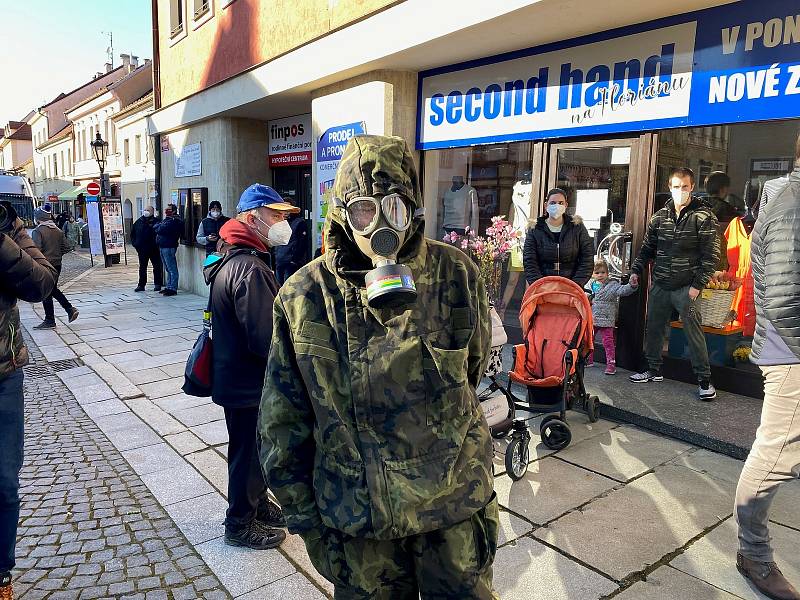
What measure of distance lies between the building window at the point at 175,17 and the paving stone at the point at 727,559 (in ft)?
49.4

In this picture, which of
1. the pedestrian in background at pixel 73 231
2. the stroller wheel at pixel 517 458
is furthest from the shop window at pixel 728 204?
the pedestrian in background at pixel 73 231

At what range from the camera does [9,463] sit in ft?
8.83

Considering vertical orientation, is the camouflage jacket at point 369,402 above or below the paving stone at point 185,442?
above

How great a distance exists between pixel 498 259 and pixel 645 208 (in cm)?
200

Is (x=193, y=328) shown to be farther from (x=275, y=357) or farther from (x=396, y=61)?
(x=275, y=357)

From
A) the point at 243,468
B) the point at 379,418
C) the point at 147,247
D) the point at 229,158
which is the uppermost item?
the point at 229,158

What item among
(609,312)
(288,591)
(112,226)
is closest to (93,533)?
(288,591)

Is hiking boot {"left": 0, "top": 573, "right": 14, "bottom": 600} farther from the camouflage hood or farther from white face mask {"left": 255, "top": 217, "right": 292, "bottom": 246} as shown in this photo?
the camouflage hood

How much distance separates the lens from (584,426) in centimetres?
501

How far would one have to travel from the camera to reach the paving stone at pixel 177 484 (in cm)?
387

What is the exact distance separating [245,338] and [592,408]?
3.15m

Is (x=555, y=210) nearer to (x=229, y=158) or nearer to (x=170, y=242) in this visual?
(x=229, y=158)

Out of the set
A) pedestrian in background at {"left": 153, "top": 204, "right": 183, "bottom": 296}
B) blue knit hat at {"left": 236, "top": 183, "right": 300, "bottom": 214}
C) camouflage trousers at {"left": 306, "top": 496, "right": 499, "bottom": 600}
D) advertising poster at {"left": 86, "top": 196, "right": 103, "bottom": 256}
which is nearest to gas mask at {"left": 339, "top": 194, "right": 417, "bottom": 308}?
camouflage trousers at {"left": 306, "top": 496, "right": 499, "bottom": 600}

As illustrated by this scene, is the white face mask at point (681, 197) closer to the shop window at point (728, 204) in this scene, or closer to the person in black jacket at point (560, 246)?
→ the shop window at point (728, 204)
